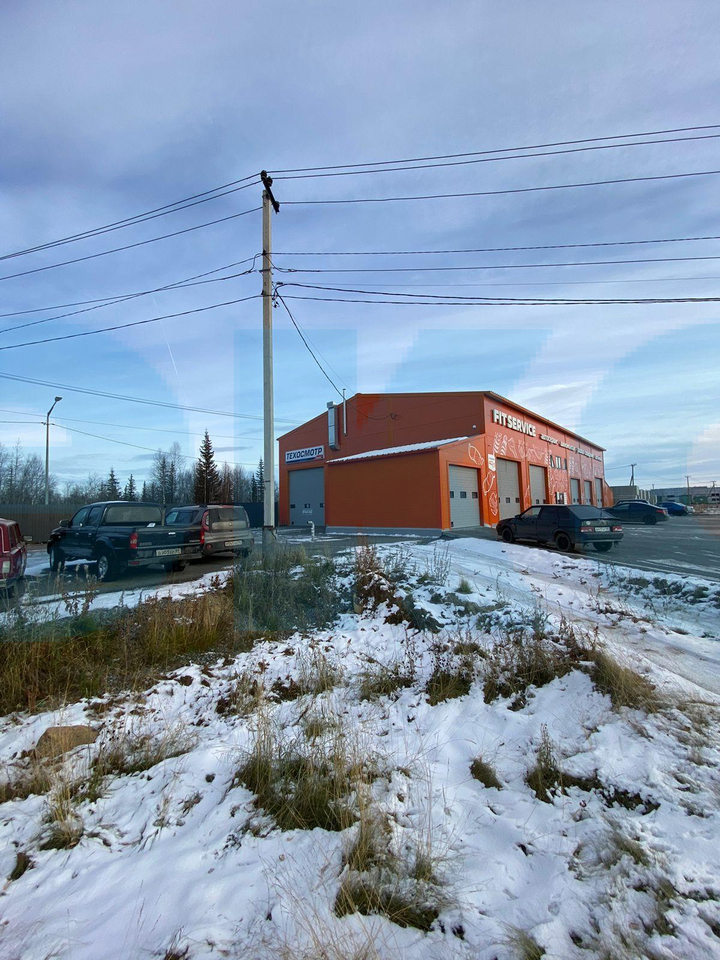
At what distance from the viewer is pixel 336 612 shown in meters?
7.04

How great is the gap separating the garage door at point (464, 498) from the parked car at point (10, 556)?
50.2 feet

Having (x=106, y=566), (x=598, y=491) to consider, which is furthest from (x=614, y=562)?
(x=598, y=491)

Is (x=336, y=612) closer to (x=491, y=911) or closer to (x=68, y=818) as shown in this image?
(x=68, y=818)

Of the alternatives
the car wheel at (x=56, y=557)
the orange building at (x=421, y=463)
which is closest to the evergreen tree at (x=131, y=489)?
the orange building at (x=421, y=463)

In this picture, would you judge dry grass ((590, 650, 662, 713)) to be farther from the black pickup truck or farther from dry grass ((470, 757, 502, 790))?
the black pickup truck

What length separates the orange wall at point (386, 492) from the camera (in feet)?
65.1

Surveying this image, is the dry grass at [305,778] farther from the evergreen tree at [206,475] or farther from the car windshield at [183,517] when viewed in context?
the evergreen tree at [206,475]

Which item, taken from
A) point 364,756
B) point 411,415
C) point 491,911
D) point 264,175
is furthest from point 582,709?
point 411,415

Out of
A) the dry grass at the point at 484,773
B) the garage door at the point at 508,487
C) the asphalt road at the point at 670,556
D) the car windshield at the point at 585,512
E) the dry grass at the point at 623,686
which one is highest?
the garage door at the point at 508,487

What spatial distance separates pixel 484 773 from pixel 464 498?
18.6 metres

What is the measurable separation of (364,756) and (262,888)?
1.14 meters

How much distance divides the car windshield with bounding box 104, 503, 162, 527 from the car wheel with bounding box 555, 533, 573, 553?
37.5 ft

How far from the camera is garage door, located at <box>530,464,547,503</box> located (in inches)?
1169

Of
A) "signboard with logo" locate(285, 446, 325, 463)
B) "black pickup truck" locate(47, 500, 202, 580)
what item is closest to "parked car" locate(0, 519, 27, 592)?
"black pickup truck" locate(47, 500, 202, 580)
